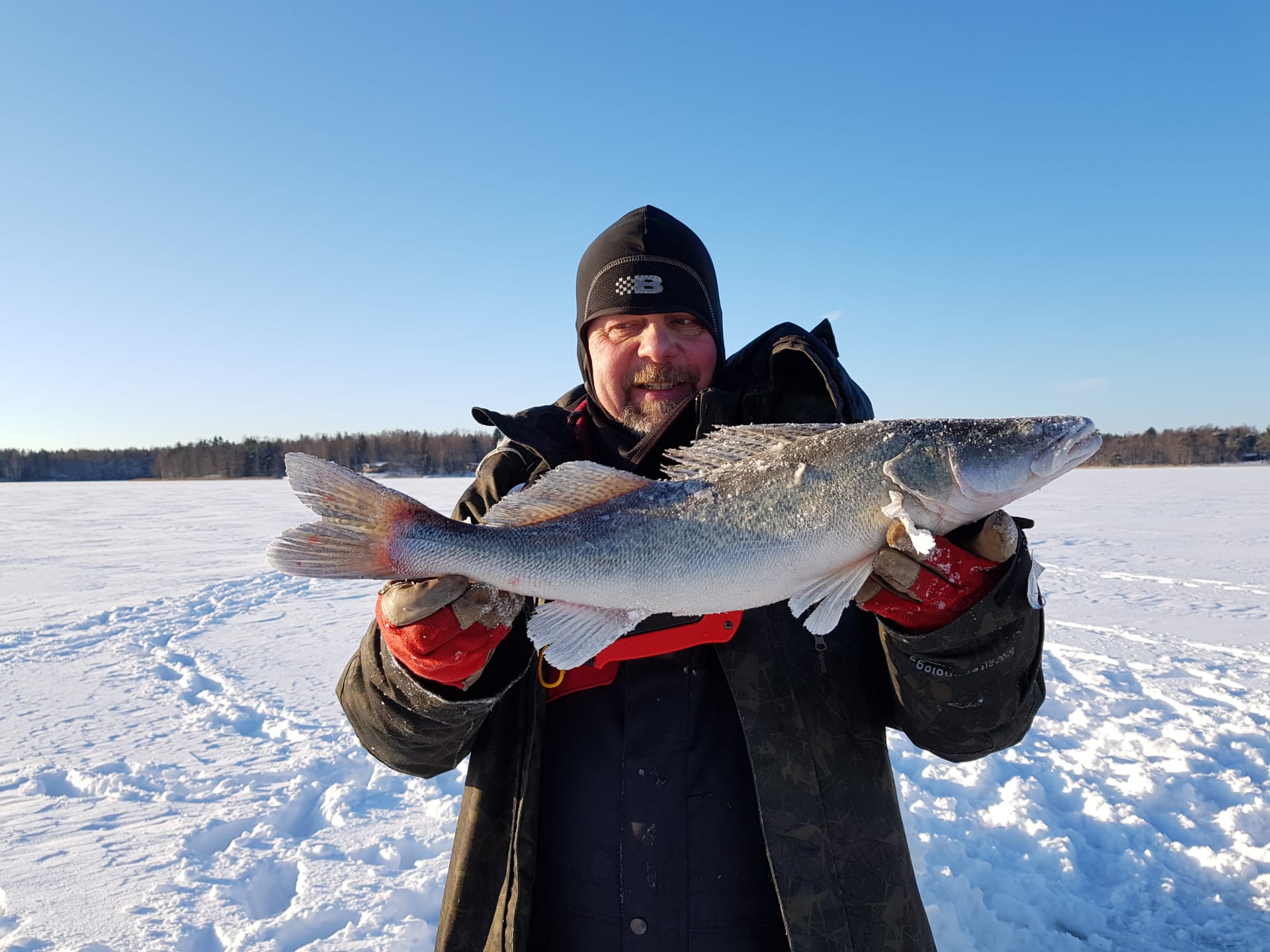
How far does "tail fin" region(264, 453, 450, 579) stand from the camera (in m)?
2.14

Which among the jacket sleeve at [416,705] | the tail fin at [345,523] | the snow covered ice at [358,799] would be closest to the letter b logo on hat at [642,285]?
the tail fin at [345,523]

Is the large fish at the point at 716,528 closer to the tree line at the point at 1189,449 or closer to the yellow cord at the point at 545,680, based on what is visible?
the yellow cord at the point at 545,680

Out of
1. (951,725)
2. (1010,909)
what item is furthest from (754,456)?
(1010,909)

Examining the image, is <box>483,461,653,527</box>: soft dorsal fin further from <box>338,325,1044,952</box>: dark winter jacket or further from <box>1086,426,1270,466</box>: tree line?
<box>1086,426,1270,466</box>: tree line

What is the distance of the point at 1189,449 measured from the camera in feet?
184

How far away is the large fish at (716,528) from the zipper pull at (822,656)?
0.21m

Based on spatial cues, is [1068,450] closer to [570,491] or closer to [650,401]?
[650,401]

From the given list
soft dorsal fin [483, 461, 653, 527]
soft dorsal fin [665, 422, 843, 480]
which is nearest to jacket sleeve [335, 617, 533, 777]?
soft dorsal fin [483, 461, 653, 527]

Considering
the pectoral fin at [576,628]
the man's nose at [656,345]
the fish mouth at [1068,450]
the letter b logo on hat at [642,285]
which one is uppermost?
the letter b logo on hat at [642,285]

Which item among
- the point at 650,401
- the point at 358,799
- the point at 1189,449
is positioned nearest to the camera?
the point at 650,401

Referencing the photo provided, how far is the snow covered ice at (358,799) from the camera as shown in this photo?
10.8 feet

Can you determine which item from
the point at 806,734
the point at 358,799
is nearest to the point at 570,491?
the point at 806,734

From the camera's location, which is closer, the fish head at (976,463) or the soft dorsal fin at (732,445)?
the fish head at (976,463)

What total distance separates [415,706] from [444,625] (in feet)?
0.89
